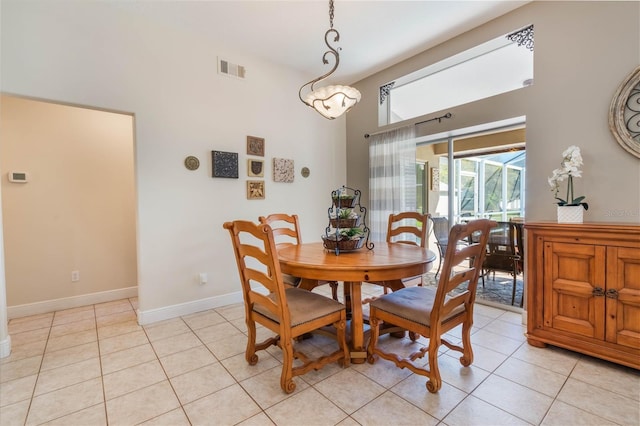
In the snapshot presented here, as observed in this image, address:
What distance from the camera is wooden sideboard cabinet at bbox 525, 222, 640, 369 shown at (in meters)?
1.84

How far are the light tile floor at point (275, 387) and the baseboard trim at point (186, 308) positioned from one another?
0.94 ft

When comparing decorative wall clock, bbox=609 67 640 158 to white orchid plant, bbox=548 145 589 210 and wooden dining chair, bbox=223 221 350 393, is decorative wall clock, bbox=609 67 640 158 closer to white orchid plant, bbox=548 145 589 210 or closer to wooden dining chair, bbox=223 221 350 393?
white orchid plant, bbox=548 145 589 210

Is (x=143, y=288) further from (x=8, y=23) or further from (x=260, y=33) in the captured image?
(x=260, y=33)

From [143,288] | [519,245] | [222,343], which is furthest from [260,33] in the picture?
[519,245]

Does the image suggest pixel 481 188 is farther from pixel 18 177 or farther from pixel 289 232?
pixel 18 177

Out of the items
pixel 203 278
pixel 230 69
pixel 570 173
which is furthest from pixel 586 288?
pixel 230 69

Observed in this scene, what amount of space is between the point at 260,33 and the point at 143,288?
9.54 feet

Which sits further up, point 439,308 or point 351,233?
point 351,233

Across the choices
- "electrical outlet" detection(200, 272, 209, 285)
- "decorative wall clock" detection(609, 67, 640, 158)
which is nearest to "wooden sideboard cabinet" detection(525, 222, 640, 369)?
→ "decorative wall clock" detection(609, 67, 640, 158)

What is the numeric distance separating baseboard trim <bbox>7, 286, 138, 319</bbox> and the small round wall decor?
189 cm

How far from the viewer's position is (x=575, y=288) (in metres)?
2.04

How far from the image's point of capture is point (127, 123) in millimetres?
3539

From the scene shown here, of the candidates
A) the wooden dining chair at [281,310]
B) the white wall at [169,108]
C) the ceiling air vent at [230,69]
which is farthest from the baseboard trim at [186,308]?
the ceiling air vent at [230,69]

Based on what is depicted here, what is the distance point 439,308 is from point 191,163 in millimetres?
2732
